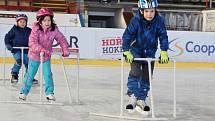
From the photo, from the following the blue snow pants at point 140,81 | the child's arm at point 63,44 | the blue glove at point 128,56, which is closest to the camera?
the blue glove at point 128,56

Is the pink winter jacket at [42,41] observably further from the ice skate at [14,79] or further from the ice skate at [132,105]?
the ice skate at [14,79]

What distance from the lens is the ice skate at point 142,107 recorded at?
238 inches

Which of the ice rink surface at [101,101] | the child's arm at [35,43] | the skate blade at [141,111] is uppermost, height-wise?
the child's arm at [35,43]

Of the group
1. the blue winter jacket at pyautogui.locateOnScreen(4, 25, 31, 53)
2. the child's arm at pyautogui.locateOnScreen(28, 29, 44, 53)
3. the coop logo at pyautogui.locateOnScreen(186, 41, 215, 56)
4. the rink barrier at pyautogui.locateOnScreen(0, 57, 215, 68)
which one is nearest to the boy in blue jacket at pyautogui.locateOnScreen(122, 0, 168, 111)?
the child's arm at pyautogui.locateOnScreen(28, 29, 44, 53)

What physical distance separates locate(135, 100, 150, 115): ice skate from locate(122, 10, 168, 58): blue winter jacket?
1.87ft

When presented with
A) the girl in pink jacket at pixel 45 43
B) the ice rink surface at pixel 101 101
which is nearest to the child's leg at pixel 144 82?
the ice rink surface at pixel 101 101

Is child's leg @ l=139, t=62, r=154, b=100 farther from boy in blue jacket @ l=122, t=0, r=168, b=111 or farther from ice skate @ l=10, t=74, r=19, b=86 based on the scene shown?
ice skate @ l=10, t=74, r=19, b=86

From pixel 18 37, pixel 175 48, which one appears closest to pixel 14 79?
pixel 18 37

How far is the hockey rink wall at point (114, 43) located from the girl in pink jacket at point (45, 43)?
35.4 feet

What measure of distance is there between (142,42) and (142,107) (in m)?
0.80

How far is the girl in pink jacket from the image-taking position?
6.77 m

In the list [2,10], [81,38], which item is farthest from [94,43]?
[2,10]

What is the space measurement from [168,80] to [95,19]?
16.5m

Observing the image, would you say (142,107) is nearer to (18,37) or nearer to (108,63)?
(18,37)
